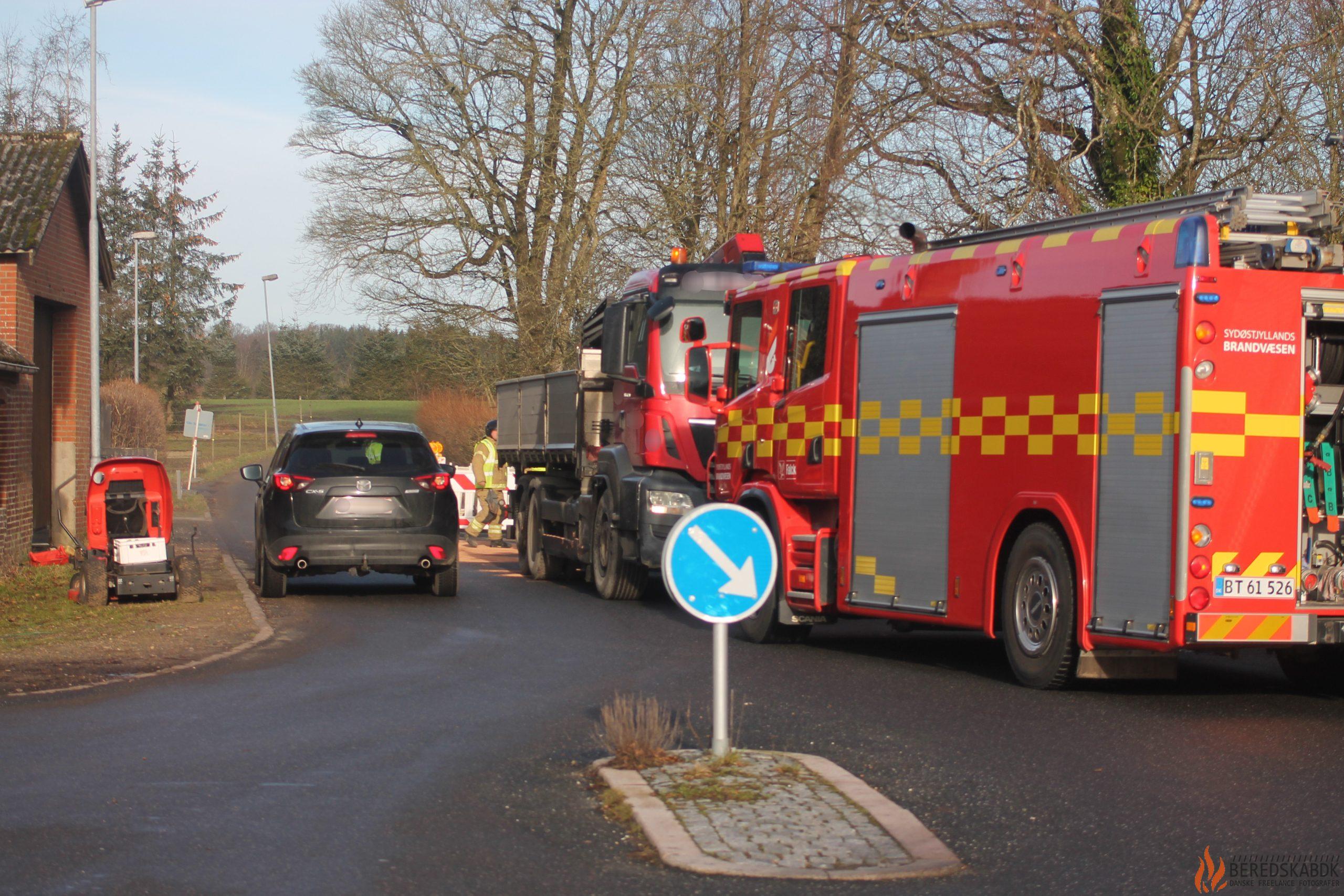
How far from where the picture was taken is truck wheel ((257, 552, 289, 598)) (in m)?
16.1

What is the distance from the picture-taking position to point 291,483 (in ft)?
50.9

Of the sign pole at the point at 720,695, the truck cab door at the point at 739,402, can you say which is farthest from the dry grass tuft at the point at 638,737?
the truck cab door at the point at 739,402

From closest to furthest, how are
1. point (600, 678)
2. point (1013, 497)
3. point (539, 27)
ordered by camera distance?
point (1013, 497), point (600, 678), point (539, 27)

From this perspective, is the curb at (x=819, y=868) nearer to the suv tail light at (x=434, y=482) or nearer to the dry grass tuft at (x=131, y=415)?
the suv tail light at (x=434, y=482)

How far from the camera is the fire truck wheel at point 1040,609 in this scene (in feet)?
30.8

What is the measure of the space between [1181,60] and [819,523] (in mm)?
9792

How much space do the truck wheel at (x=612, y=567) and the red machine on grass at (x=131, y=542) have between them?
4190 mm

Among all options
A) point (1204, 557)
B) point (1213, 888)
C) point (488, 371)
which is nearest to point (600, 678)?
point (1204, 557)

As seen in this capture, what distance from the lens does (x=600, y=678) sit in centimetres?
1045

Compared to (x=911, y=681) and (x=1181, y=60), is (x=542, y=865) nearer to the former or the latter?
(x=911, y=681)

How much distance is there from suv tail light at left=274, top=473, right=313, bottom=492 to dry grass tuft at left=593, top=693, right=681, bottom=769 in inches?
346

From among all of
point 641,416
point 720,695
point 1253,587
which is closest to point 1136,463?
point 1253,587

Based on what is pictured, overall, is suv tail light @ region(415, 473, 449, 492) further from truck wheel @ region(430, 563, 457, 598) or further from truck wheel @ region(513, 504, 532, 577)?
truck wheel @ region(513, 504, 532, 577)

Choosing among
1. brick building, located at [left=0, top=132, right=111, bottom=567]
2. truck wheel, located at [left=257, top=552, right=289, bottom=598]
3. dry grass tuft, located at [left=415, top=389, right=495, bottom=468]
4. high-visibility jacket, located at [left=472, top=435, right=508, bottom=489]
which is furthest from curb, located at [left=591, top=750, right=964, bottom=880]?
dry grass tuft, located at [left=415, top=389, right=495, bottom=468]
